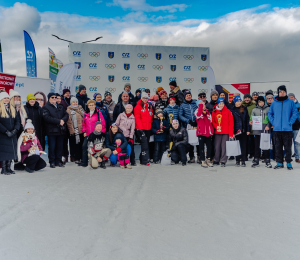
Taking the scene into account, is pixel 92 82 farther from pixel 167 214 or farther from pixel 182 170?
pixel 167 214

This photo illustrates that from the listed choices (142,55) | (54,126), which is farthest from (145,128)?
(142,55)

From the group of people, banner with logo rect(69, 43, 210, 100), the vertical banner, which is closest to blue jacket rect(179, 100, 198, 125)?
the group of people

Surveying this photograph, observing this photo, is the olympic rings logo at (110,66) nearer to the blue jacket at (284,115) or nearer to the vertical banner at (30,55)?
the vertical banner at (30,55)

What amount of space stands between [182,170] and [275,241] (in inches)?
159

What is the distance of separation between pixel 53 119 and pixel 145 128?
8.24ft

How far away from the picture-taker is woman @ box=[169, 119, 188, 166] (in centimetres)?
759

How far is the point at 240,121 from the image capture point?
24.0 feet

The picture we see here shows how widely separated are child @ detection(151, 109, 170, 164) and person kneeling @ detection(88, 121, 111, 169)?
4.69ft

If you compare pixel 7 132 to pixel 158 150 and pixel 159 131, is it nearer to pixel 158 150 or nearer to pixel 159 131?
pixel 159 131

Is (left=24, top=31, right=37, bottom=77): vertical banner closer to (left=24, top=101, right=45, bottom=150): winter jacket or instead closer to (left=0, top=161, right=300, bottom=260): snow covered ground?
(left=24, top=101, right=45, bottom=150): winter jacket

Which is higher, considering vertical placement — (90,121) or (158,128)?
(90,121)

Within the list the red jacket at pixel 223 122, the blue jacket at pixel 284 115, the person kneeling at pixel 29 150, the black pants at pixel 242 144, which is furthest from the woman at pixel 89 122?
the blue jacket at pixel 284 115

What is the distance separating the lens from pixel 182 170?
6.65m

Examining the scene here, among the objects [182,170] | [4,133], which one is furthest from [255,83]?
[4,133]
